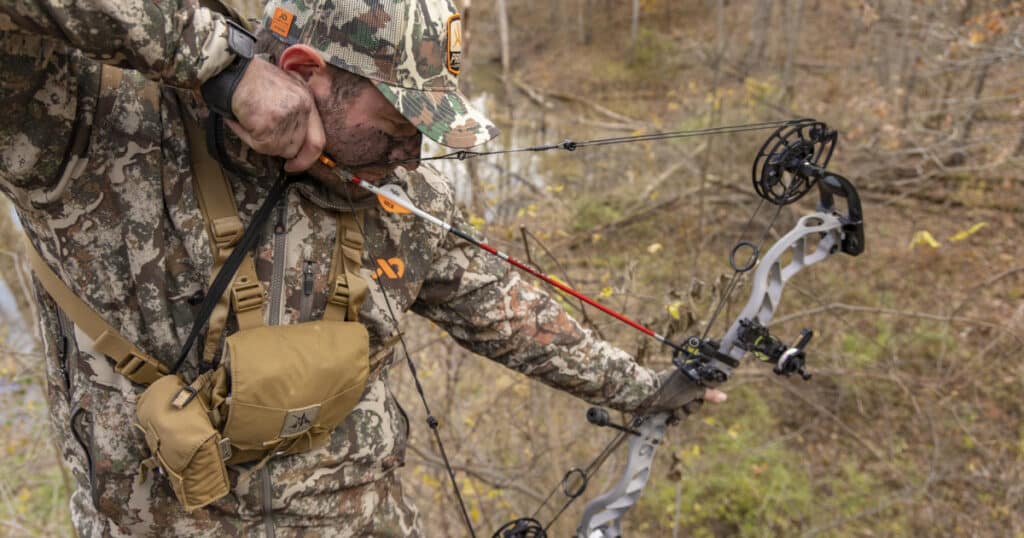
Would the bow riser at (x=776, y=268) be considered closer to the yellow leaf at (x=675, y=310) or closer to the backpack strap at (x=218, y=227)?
the yellow leaf at (x=675, y=310)

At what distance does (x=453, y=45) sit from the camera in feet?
5.48

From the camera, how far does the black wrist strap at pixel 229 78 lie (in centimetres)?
135

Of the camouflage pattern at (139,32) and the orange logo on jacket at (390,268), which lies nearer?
the camouflage pattern at (139,32)

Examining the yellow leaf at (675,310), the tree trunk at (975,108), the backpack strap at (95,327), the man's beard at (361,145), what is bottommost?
the tree trunk at (975,108)

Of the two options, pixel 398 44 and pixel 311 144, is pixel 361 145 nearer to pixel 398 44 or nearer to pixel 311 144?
pixel 311 144

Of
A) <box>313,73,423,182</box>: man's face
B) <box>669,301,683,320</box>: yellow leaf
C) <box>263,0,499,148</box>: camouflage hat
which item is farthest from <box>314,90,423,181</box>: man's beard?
<box>669,301,683,320</box>: yellow leaf

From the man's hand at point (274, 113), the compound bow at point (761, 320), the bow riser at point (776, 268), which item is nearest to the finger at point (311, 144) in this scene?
the man's hand at point (274, 113)

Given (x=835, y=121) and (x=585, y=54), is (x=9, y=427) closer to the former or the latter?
(x=835, y=121)

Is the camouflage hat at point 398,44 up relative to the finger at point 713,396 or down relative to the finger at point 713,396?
up

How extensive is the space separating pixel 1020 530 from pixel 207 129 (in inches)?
225

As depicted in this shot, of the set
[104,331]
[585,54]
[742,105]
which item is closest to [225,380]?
[104,331]

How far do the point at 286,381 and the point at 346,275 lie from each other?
32cm

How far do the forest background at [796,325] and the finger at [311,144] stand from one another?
174cm

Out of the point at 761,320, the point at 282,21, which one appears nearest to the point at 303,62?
the point at 282,21
